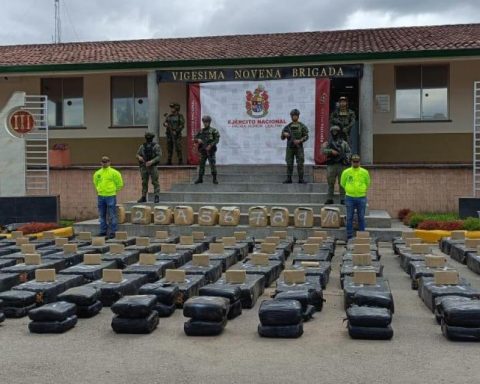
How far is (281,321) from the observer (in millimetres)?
6117

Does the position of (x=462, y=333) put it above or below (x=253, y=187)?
below

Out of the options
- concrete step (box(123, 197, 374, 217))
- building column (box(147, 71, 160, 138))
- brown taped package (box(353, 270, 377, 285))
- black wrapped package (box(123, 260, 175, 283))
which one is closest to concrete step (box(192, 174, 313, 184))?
concrete step (box(123, 197, 374, 217))

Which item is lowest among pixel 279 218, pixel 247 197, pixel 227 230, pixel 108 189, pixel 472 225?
pixel 227 230

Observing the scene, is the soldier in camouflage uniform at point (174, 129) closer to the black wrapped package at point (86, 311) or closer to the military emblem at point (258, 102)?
the military emblem at point (258, 102)

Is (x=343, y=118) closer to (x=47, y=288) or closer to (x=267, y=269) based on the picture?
(x=267, y=269)

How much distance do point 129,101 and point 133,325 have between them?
16930 mm

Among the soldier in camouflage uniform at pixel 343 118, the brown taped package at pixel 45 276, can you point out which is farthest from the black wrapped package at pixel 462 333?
the soldier in camouflage uniform at pixel 343 118

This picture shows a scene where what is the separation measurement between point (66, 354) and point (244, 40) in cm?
1989

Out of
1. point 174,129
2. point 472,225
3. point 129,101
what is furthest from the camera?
point 129,101

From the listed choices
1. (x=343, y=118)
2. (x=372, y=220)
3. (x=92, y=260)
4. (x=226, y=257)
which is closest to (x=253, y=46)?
(x=343, y=118)

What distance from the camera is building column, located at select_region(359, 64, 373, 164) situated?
60.4ft

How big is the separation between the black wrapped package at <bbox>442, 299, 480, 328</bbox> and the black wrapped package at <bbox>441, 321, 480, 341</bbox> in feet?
0.11

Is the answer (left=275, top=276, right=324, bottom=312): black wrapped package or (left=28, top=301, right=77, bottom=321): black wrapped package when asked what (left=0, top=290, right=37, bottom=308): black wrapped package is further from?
(left=275, top=276, right=324, bottom=312): black wrapped package

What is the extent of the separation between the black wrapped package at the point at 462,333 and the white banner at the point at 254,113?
43.6ft
